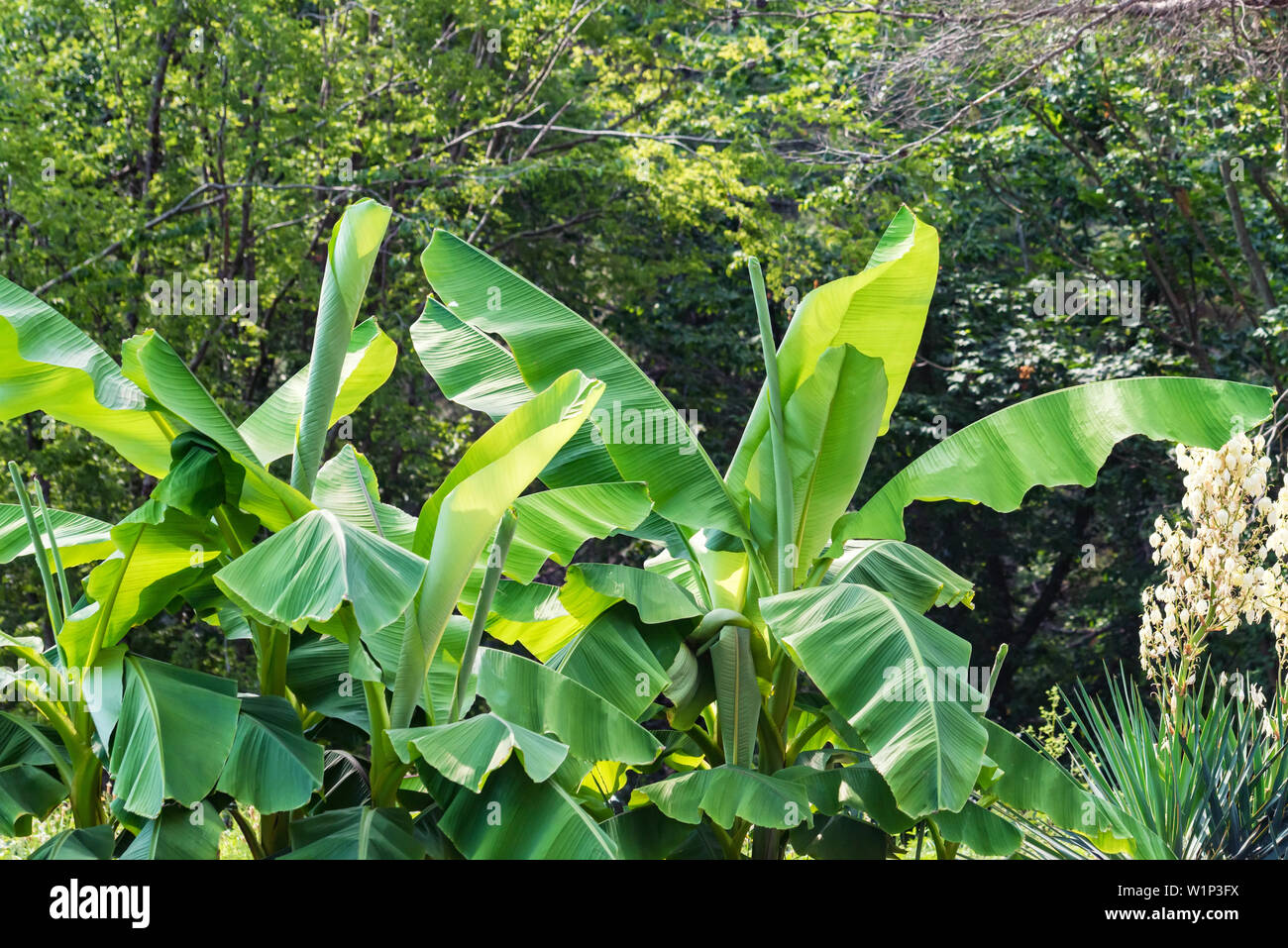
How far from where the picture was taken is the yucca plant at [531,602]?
10.2 ft

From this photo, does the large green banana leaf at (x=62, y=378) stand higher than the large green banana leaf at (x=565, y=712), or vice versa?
the large green banana leaf at (x=62, y=378)

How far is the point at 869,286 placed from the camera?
412 cm

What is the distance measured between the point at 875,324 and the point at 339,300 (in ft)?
6.45

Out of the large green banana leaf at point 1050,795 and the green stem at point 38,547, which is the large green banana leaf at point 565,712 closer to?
the large green banana leaf at point 1050,795

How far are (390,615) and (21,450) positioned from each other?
6650mm

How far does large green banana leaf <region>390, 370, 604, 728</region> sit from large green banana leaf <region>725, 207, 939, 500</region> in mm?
1089

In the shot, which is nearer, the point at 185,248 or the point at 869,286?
the point at 869,286

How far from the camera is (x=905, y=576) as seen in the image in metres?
4.20

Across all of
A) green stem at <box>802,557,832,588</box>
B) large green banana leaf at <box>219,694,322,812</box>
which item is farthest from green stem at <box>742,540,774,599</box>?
large green banana leaf at <box>219,694,322,812</box>

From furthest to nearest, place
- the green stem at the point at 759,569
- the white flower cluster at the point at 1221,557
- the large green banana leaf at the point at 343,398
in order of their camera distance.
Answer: the white flower cluster at the point at 1221,557
the large green banana leaf at the point at 343,398
the green stem at the point at 759,569

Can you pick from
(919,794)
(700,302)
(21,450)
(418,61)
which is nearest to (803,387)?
(919,794)

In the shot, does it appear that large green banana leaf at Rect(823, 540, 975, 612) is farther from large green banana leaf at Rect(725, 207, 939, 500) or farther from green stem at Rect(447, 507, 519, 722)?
green stem at Rect(447, 507, 519, 722)

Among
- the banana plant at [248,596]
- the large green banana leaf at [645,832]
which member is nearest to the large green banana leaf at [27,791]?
the banana plant at [248,596]
